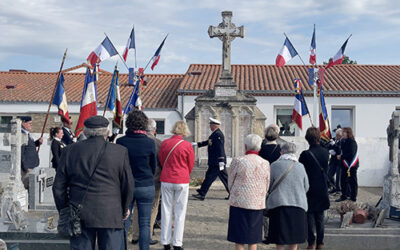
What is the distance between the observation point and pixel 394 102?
821 inches

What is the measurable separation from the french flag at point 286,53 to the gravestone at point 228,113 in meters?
1.64

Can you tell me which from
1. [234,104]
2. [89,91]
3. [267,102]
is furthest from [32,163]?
[267,102]

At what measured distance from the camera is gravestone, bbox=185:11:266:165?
13195mm

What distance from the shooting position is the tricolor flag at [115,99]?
849 centimetres

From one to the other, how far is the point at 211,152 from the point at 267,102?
12.4 m

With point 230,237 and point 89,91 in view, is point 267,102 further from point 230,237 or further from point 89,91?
point 230,237

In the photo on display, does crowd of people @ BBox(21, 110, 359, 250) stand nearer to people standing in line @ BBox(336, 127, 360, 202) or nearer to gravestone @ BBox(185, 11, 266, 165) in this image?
people standing in line @ BBox(336, 127, 360, 202)

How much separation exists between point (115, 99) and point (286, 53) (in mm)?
5785

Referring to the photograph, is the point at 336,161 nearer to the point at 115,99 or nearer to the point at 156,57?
the point at 115,99

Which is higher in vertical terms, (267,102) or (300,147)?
(267,102)

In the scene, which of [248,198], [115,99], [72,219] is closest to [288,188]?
[248,198]

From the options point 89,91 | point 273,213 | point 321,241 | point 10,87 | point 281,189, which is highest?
A: point 10,87

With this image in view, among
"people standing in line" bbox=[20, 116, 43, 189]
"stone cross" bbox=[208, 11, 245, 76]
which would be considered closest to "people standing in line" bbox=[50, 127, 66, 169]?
"people standing in line" bbox=[20, 116, 43, 189]

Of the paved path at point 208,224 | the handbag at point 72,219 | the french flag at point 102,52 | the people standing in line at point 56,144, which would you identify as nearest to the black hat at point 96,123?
the handbag at point 72,219
